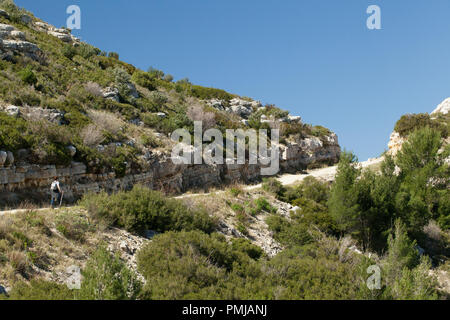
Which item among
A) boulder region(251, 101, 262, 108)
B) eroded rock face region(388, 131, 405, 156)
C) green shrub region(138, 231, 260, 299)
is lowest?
green shrub region(138, 231, 260, 299)

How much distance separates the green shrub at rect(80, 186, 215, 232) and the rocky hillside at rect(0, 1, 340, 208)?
3101 millimetres

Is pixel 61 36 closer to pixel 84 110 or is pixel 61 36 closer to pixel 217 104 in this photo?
pixel 84 110

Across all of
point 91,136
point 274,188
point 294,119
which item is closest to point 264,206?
point 274,188

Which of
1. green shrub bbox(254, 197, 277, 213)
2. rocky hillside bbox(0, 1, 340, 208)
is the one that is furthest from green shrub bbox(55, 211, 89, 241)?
green shrub bbox(254, 197, 277, 213)

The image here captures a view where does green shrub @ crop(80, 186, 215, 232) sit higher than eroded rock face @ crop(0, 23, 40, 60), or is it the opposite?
eroded rock face @ crop(0, 23, 40, 60)

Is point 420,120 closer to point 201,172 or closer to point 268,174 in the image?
point 268,174

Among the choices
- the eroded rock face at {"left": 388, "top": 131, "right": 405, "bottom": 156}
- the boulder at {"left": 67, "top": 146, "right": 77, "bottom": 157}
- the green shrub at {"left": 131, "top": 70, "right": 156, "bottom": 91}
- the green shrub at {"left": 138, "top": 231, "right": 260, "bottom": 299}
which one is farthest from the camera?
the eroded rock face at {"left": 388, "top": 131, "right": 405, "bottom": 156}

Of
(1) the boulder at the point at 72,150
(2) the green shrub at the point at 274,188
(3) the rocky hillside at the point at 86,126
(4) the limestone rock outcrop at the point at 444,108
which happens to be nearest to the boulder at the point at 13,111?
(3) the rocky hillside at the point at 86,126

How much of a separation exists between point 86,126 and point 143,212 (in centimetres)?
766

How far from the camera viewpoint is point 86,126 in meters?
16.5

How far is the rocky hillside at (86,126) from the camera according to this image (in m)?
13.0

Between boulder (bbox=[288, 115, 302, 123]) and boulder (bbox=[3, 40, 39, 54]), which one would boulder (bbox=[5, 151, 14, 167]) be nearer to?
boulder (bbox=[3, 40, 39, 54])

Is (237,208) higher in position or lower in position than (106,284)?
higher

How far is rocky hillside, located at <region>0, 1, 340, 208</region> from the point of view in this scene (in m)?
13.0
